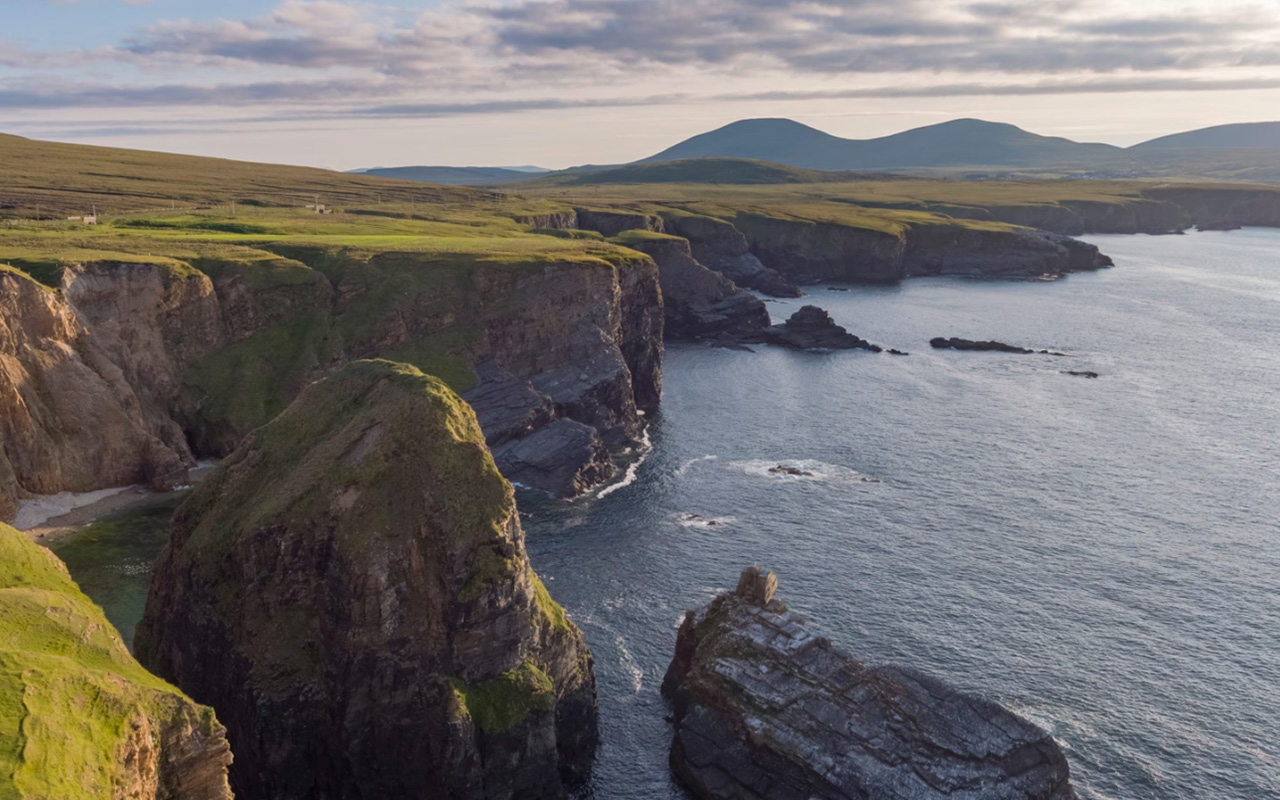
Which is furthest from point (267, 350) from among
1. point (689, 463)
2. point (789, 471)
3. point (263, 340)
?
point (789, 471)

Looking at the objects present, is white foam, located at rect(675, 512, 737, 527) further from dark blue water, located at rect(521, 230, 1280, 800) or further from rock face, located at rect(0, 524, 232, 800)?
rock face, located at rect(0, 524, 232, 800)

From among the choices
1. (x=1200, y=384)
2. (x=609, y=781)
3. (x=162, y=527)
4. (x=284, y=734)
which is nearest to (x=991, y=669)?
(x=609, y=781)

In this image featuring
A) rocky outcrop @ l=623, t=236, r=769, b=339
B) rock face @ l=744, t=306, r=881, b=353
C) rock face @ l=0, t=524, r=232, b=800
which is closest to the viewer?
rock face @ l=0, t=524, r=232, b=800

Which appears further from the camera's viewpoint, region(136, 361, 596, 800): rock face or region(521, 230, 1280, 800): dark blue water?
region(521, 230, 1280, 800): dark blue water

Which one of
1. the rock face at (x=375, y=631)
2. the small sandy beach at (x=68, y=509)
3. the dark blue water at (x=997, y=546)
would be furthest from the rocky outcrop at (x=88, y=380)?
the rock face at (x=375, y=631)

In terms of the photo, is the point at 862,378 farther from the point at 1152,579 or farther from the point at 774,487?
the point at 1152,579

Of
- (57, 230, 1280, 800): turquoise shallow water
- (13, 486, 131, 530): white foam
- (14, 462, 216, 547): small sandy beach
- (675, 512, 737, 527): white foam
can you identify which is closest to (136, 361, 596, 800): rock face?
(57, 230, 1280, 800): turquoise shallow water
